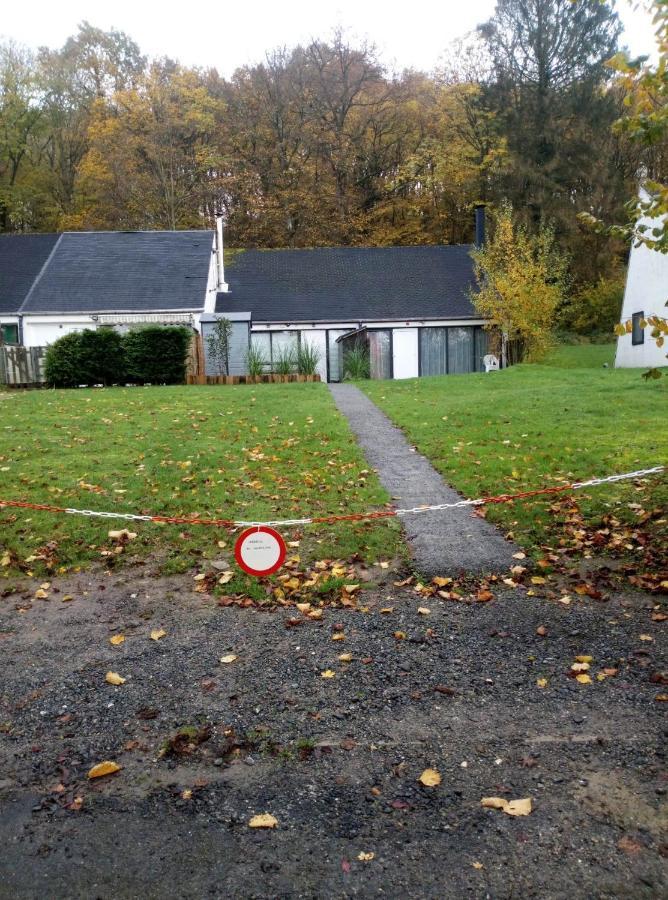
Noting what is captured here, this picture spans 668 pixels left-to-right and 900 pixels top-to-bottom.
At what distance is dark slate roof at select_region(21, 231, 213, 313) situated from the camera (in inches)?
1089

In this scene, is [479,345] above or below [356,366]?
above

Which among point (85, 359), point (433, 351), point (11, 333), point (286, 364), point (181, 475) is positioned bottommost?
point (181, 475)

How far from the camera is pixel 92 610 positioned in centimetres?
592

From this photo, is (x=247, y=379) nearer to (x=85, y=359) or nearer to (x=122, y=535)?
(x=85, y=359)

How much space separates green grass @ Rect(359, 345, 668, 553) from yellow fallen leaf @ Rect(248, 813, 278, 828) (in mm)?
4177

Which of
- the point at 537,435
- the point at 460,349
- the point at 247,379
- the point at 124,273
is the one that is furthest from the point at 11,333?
the point at 537,435

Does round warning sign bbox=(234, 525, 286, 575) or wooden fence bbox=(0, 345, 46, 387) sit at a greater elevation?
wooden fence bbox=(0, 345, 46, 387)

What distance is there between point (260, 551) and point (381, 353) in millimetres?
24025

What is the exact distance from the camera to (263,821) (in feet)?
10.8

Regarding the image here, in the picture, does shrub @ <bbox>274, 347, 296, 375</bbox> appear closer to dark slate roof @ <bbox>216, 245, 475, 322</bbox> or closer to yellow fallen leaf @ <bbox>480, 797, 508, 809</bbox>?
dark slate roof @ <bbox>216, 245, 475, 322</bbox>

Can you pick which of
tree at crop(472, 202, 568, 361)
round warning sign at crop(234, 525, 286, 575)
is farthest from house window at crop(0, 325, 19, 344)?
round warning sign at crop(234, 525, 286, 575)

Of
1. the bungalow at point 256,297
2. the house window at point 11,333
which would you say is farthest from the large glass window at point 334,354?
A: the house window at point 11,333

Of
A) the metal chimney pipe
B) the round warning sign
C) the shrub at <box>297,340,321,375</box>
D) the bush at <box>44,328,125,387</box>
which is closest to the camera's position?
the round warning sign

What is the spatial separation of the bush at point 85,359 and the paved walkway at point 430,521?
12.0 metres
